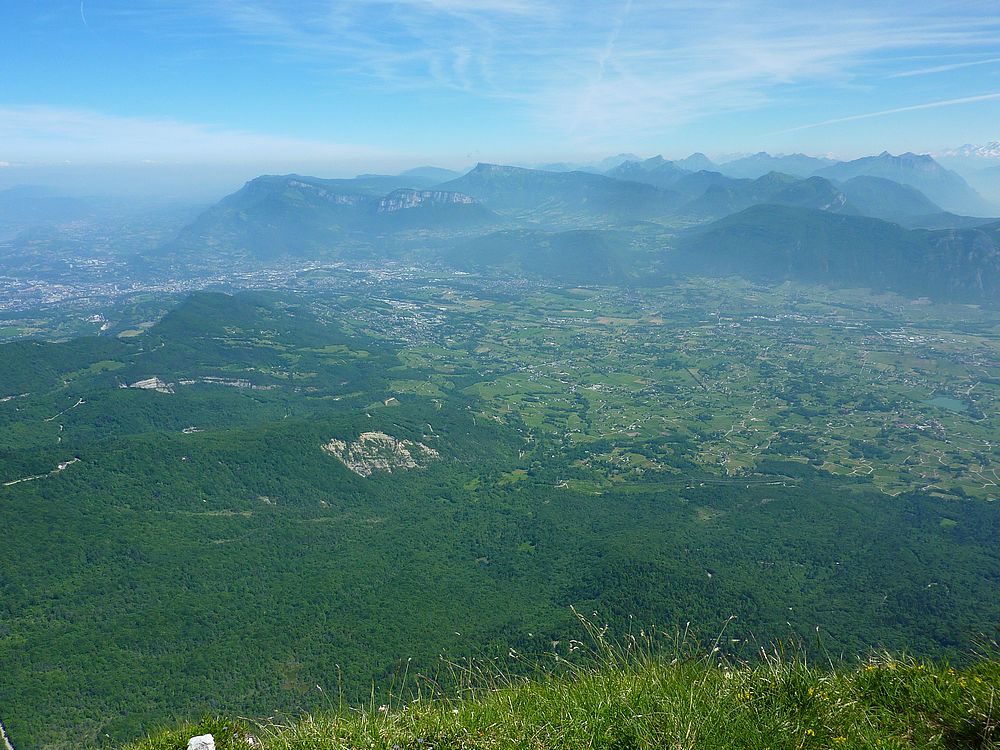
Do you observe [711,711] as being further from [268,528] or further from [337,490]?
[337,490]

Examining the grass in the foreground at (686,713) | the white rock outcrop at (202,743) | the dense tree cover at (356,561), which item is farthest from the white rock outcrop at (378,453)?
the grass in the foreground at (686,713)

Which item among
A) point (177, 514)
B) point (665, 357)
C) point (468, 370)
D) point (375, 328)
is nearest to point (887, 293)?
point (665, 357)

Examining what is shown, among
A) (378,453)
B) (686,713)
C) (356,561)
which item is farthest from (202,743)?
(378,453)

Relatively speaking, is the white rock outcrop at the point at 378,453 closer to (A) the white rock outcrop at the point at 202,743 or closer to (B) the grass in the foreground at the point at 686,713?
(A) the white rock outcrop at the point at 202,743

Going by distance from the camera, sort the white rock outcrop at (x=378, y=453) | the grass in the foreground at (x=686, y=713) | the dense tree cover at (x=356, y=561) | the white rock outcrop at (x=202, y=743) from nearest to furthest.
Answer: the grass in the foreground at (x=686, y=713), the white rock outcrop at (x=202, y=743), the dense tree cover at (x=356, y=561), the white rock outcrop at (x=378, y=453)

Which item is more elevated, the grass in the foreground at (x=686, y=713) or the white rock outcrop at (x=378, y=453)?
the grass in the foreground at (x=686, y=713)

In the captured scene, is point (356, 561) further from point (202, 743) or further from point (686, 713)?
point (686, 713)

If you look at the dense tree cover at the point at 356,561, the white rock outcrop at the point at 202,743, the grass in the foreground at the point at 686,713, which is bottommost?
the dense tree cover at the point at 356,561
